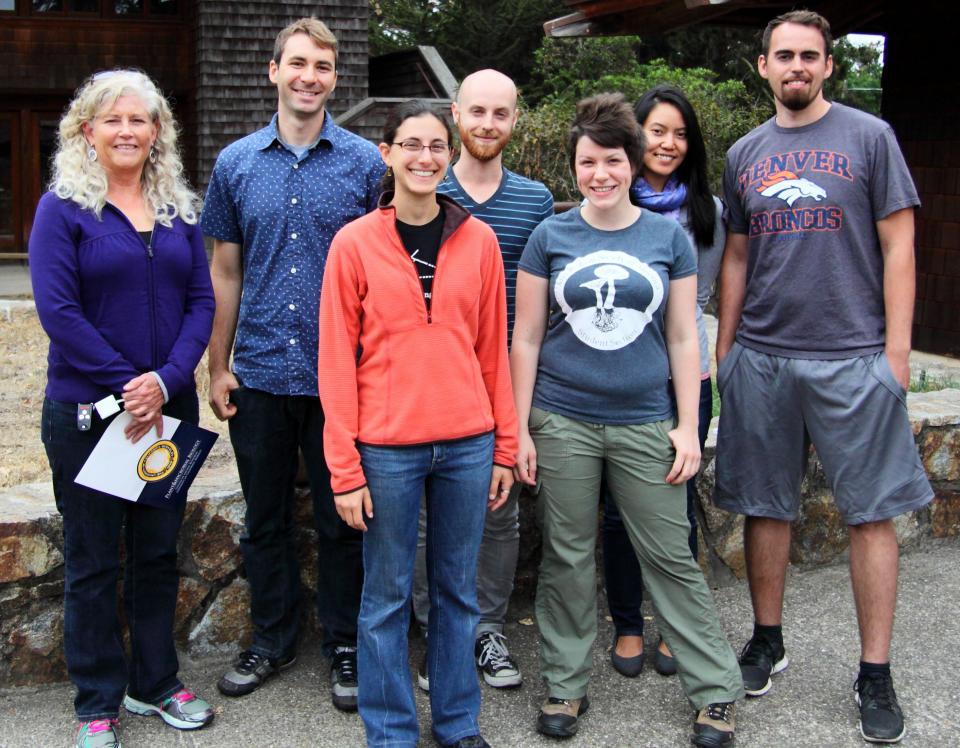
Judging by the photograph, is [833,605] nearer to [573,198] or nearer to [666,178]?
[666,178]

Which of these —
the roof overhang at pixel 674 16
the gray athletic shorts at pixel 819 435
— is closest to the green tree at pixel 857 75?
the roof overhang at pixel 674 16

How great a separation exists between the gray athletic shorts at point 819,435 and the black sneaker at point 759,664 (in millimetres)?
430

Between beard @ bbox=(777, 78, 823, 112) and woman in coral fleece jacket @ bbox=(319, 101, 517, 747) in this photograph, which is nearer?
woman in coral fleece jacket @ bbox=(319, 101, 517, 747)

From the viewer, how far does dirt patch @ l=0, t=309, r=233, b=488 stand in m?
4.93

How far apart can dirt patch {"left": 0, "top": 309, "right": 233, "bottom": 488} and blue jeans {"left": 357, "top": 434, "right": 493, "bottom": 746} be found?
240 cm

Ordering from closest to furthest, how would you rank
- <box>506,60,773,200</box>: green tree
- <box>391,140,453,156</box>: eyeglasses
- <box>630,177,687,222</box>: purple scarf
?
<box>391,140,453,156</box>: eyeglasses → <box>630,177,687,222</box>: purple scarf → <box>506,60,773,200</box>: green tree

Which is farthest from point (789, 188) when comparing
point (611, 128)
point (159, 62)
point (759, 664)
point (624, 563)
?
point (159, 62)

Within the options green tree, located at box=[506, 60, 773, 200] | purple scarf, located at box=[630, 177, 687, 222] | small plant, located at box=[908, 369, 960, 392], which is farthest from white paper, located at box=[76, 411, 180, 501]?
green tree, located at box=[506, 60, 773, 200]

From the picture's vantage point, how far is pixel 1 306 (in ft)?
28.2

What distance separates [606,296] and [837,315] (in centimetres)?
74

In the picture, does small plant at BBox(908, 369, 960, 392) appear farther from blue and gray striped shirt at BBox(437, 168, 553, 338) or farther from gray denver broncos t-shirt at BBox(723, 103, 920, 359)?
blue and gray striped shirt at BBox(437, 168, 553, 338)

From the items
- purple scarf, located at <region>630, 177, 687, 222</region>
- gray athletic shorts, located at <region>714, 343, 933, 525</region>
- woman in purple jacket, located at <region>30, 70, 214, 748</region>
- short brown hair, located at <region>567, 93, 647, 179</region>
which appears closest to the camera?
woman in purple jacket, located at <region>30, 70, 214, 748</region>

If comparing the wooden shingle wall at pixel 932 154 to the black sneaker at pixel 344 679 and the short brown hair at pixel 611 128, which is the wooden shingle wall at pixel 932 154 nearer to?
the short brown hair at pixel 611 128

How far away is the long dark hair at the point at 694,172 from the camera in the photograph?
11.1 ft
